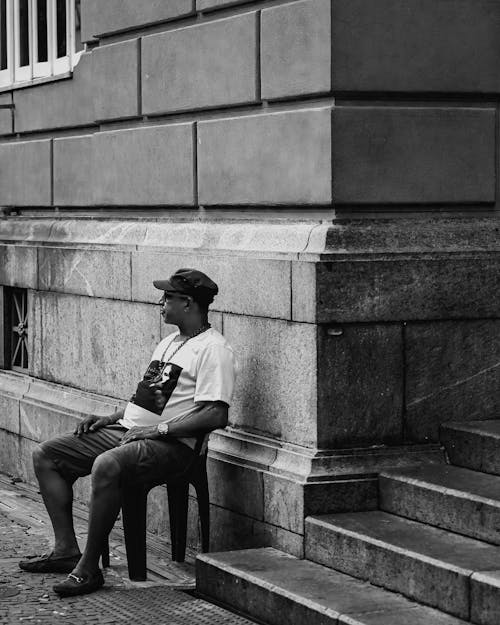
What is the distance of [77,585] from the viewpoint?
7.83m

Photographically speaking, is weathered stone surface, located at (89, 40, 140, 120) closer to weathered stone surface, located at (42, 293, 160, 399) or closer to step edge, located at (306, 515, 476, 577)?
weathered stone surface, located at (42, 293, 160, 399)

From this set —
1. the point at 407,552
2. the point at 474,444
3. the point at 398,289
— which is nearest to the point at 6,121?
the point at 398,289

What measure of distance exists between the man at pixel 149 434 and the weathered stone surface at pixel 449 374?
0.98 meters

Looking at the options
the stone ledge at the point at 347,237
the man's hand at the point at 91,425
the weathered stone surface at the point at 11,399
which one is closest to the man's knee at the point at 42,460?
the man's hand at the point at 91,425

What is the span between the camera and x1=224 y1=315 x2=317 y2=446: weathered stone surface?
7.88m

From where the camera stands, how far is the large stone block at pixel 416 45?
7910mm

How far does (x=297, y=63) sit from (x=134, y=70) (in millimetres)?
2213

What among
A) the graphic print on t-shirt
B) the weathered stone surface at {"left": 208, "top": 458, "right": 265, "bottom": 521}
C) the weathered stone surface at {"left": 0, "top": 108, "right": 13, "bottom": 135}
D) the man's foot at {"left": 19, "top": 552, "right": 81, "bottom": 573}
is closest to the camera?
the graphic print on t-shirt

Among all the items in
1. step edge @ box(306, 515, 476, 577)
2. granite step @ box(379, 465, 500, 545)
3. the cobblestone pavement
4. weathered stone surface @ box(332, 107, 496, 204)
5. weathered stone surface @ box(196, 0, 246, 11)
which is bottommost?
the cobblestone pavement

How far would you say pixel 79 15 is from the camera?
11.4m

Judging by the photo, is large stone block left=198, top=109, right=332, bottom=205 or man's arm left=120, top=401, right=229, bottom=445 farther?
large stone block left=198, top=109, right=332, bottom=205

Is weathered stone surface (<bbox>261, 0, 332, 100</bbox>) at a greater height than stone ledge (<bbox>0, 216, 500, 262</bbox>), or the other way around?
weathered stone surface (<bbox>261, 0, 332, 100</bbox>)

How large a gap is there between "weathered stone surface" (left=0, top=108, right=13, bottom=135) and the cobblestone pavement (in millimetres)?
4395

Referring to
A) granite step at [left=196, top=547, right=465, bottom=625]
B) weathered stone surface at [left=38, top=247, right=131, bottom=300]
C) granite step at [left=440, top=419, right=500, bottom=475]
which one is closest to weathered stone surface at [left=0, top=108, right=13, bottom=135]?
weathered stone surface at [left=38, top=247, right=131, bottom=300]
